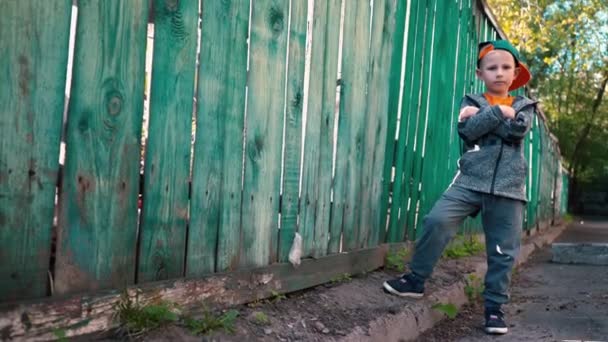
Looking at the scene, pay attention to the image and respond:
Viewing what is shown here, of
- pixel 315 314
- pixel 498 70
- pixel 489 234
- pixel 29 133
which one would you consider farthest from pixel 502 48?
pixel 29 133

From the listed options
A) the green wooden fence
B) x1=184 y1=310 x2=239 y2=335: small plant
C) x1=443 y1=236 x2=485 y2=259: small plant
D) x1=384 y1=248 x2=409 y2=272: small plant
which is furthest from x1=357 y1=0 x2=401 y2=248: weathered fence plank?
x1=184 y1=310 x2=239 y2=335: small plant

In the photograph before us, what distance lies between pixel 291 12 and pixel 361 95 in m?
0.92

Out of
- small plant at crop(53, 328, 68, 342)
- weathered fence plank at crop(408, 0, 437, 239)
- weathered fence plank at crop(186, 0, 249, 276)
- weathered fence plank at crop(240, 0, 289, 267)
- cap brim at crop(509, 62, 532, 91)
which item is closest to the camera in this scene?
small plant at crop(53, 328, 68, 342)

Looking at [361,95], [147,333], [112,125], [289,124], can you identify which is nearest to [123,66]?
[112,125]

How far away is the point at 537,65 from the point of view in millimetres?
28078

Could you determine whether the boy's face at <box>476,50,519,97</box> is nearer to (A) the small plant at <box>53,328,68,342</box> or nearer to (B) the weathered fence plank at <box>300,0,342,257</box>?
(B) the weathered fence plank at <box>300,0,342,257</box>

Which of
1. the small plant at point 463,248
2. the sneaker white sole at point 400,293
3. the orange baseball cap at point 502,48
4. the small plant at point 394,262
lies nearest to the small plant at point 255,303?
→ the sneaker white sole at point 400,293

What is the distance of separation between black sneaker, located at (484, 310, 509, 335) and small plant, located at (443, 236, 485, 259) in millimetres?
1610

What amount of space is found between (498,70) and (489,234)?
0.93m

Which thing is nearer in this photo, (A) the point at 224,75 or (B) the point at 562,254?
(A) the point at 224,75

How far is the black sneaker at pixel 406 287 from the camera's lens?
11.9ft

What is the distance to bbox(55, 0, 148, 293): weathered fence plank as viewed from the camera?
1.98 m

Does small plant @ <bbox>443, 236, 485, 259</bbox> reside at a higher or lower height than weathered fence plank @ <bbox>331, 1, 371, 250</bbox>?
lower

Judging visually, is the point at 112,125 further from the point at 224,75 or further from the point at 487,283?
the point at 487,283
